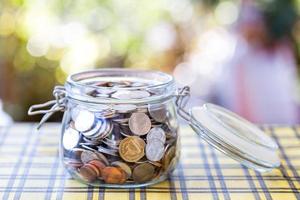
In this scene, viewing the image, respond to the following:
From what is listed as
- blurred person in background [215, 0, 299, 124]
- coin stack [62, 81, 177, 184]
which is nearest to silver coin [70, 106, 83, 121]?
coin stack [62, 81, 177, 184]

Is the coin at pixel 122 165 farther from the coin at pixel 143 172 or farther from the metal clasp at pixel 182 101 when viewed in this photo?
the metal clasp at pixel 182 101

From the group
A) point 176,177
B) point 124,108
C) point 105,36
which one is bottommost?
point 105,36

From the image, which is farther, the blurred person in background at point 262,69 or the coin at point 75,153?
the blurred person in background at point 262,69

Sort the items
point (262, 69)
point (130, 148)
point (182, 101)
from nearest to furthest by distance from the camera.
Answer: point (130, 148) → point (182, 101) → point (262, 69)

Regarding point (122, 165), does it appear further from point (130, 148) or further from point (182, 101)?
point (182, 101)

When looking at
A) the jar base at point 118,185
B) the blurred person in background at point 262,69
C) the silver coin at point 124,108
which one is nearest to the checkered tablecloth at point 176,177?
the jar base at point 118,185

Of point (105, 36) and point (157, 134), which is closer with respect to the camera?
point (157, 134)

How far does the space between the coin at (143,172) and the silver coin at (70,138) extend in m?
0.09

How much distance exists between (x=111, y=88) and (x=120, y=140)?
8cm

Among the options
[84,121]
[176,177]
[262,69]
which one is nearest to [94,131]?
[84,121]

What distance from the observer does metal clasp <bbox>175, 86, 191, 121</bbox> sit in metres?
0.79

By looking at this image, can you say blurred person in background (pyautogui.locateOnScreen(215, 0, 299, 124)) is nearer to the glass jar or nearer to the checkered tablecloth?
the checkered tablecloth

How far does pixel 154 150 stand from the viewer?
71 centimetres

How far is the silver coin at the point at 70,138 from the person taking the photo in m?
0.73
